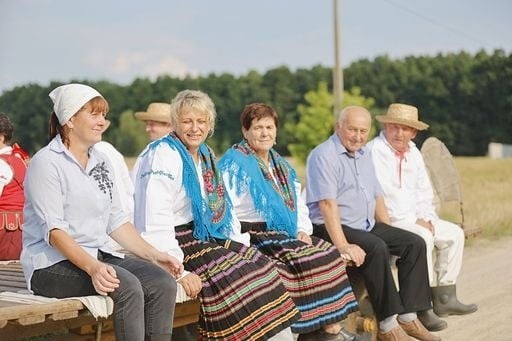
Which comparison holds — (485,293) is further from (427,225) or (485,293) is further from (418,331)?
(418,331)

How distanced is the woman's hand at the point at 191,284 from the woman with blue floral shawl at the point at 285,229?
85 cm

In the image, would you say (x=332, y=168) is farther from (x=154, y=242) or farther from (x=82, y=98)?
(x=82, y=98)

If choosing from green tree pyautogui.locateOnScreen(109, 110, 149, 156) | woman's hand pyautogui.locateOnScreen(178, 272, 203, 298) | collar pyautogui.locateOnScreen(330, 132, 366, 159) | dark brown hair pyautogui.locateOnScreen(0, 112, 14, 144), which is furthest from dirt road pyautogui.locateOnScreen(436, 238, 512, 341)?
green tree pyautogui.locateOnScreen(109, 110, 149, 156)

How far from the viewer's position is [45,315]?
155 inches

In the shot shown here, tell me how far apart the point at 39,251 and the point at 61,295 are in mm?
227

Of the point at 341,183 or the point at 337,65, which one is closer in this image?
the point at 341,183

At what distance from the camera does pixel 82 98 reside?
13.9 ft

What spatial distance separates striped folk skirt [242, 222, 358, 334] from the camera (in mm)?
5441

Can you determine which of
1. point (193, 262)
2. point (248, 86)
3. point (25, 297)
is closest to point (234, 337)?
point (193, 262)

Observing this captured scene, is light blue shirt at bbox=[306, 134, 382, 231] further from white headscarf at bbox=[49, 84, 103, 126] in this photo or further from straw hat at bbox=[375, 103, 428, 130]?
white headscarf at bbox=[49, 84, 103, 126]

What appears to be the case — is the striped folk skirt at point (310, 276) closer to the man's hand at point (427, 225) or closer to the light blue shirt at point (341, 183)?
the light blue shirt at point (341, 183)

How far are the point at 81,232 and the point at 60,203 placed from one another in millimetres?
198

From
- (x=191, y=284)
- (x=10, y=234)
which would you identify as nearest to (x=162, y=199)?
(x=191, y=284)

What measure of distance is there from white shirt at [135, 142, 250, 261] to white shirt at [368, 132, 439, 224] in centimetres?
253
